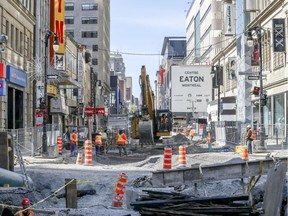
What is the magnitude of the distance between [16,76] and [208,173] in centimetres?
2461

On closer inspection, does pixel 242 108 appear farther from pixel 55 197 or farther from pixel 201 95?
pixel 55 197

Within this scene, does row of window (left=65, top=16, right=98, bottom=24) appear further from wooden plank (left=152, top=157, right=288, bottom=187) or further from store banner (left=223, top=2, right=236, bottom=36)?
wooden plank (left=152, top=157, right=288, bottom=187)

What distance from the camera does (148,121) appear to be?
1548 inches

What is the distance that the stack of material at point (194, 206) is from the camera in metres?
10.3

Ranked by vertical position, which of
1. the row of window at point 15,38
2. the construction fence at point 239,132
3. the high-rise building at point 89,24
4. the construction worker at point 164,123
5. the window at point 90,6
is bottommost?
the construction fence at point 239,132

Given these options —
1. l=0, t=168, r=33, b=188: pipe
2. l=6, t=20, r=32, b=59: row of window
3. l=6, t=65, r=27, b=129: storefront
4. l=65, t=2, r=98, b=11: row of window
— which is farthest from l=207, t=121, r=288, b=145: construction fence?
l=65, t=2, r=98, b=11: row of window

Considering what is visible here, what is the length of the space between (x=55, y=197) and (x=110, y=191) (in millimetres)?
2208

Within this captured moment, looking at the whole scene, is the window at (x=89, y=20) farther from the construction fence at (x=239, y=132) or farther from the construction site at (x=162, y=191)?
the construction site at (x=162, y=191)

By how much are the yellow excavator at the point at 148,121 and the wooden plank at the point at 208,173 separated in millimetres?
25901

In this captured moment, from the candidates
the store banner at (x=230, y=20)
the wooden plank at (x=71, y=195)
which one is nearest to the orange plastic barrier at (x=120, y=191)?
the wooden plank at (x=71, y=195)

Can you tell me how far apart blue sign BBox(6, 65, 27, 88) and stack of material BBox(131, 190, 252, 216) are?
76.8 ft

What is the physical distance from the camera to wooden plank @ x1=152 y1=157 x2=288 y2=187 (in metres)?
12.9

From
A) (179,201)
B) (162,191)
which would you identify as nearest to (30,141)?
(162,191)

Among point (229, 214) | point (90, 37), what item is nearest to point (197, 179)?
point (229, 214)
